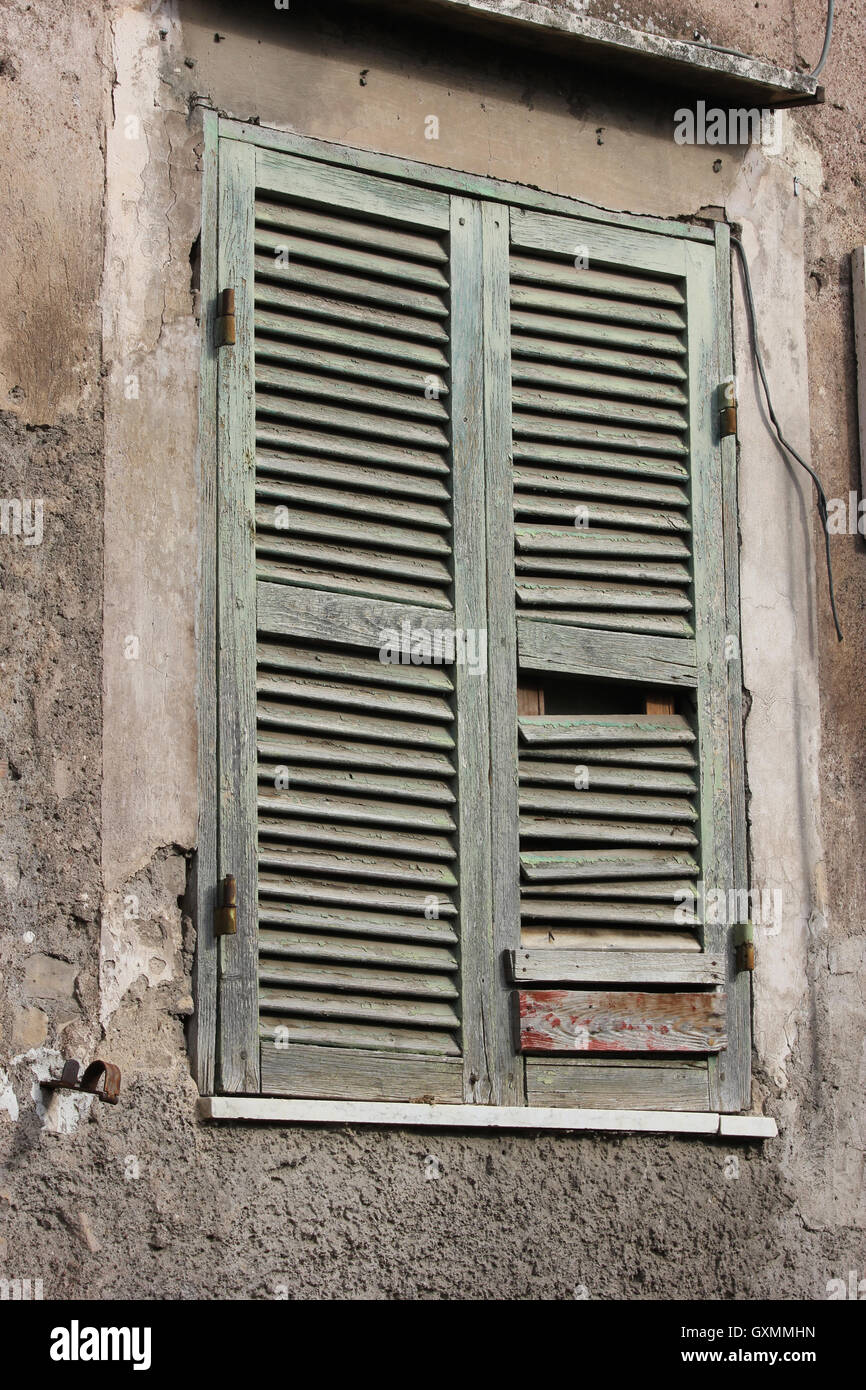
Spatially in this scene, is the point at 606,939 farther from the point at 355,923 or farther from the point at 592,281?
the point at 592,281

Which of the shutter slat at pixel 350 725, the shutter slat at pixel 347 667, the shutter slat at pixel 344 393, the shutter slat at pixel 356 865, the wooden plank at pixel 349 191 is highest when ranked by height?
the wooden plank at pixel 349 191

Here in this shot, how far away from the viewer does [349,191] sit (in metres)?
4.93

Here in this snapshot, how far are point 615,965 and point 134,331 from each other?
6.49 feet

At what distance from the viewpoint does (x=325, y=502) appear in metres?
4.75

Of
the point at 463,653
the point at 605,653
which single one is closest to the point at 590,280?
the point at 605,653

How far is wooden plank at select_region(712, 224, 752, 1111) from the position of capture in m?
5.05

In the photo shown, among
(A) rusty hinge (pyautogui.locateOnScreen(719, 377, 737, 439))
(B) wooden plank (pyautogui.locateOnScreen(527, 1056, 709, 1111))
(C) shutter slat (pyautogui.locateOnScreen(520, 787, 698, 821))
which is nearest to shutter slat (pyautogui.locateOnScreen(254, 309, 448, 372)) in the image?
(A) rusty hinge (pyautogui.locateOnScreen(719, 377, 737, 439))

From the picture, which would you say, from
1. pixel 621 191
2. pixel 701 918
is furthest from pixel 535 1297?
pixel 621 191

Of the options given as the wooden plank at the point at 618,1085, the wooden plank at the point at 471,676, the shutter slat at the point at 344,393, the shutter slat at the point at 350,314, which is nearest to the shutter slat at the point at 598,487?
the wooden plank at the point at 471,676

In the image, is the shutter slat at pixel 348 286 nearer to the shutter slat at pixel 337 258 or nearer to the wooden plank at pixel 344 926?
the shutter slat at pixel 337 258

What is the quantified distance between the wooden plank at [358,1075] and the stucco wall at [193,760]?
113 millimetres

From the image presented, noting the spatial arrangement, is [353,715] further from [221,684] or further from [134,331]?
[134,331]

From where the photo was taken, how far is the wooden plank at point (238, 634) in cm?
439

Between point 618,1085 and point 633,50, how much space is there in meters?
2.82
